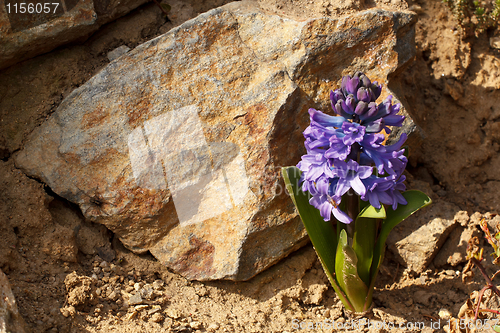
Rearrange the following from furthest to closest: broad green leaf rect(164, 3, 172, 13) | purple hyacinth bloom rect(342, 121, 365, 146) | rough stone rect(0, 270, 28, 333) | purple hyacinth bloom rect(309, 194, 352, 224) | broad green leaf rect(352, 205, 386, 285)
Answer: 1. broad green leaf rect(164, 3, 172, 13)
2. broad green leaf rect(352, 205, 386, 285)
3. purple hyacinth bloom rect(309, 194, 352, 224)
4. purple hyacinth bloom rect(342, 121, 365, 146)
5. rough stone rect(0, 270, 28, 333)

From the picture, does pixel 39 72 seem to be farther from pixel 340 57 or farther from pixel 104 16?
pixel 340 57

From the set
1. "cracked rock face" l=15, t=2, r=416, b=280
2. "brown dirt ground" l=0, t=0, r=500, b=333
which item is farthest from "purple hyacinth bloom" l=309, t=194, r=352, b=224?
"brown dirt ground" l=0, t=0, r=500, b=333

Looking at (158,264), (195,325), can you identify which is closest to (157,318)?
(195,325)

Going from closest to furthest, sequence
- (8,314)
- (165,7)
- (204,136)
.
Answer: (8,314) < (204,136) < (165,7)

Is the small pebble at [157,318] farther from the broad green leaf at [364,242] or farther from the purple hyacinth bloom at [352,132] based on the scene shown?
the purple hyacinth bloom at [352,132]

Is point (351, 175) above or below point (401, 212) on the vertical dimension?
above

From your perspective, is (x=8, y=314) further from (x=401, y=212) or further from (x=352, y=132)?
(x=401, y=212)

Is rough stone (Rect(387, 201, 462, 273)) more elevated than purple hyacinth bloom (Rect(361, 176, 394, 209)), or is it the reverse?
purple hyacinth bloom (Rect(361, 176, 394, 209))

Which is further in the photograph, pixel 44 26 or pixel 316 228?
pixel 44 26

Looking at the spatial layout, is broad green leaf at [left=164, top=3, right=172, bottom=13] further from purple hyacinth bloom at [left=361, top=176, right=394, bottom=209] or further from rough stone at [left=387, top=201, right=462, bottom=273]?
rough stone at [left=387, top=201, right=462, bottom=273]
